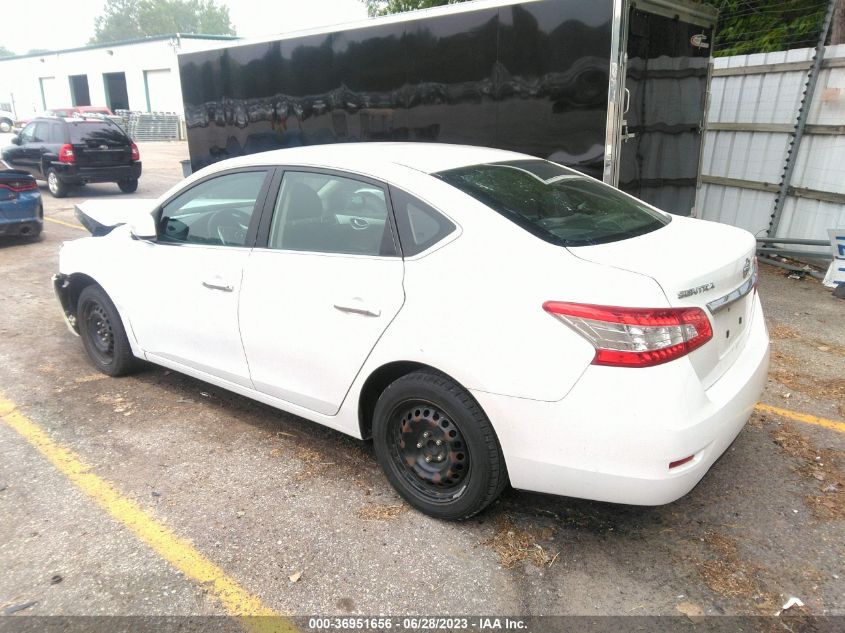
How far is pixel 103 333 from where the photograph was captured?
4.58 meters

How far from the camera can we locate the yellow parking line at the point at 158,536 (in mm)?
2469


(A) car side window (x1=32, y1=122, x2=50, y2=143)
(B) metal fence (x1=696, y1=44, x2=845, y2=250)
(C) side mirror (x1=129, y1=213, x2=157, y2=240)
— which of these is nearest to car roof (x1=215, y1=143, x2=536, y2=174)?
(C) side mirror (x1=129, y1=213, x2=157, y2=240)

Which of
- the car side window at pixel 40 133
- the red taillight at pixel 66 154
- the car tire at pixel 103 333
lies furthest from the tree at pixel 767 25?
the car side window at pixel 40 133

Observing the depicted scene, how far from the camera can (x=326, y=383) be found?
317 cm

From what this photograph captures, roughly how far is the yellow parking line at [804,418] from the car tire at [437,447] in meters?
2.18

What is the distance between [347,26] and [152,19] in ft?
352

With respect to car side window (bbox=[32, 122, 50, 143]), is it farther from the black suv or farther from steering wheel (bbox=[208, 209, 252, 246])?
steering wheel (bbox=[208, 209, 252, 246])

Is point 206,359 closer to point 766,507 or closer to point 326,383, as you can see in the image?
point 326,383

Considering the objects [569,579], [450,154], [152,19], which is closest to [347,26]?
[450,154]

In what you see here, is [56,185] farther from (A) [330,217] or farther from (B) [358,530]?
(B) [358,530]

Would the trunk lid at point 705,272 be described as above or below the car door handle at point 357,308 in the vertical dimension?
above

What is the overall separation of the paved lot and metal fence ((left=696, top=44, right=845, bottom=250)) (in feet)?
13.6

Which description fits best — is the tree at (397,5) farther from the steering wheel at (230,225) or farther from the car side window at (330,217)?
the car side window at (330,217)

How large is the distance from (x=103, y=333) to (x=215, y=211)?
1476 mm
